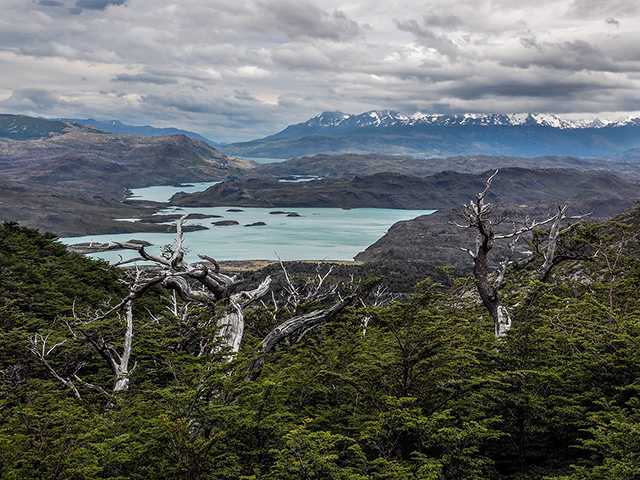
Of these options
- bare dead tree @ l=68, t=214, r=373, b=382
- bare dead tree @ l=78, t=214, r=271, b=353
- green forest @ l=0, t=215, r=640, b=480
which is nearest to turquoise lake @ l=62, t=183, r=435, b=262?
bare dead tree @ l=68, t=214, r=373, b=382

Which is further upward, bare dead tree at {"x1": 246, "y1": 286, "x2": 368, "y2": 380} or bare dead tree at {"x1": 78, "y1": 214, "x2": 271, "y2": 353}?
bare dead tree at {"x1": 78, "y1": 214, "x2": 271, "y2": 353}

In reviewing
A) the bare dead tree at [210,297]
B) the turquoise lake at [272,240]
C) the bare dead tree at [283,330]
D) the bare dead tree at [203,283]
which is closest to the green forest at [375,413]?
the bare dead tree at [283,330]

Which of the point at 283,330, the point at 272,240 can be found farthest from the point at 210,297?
the point at 272,240

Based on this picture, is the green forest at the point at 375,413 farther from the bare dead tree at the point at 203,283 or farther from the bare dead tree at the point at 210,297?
the bare dead tree at the point at 203,283

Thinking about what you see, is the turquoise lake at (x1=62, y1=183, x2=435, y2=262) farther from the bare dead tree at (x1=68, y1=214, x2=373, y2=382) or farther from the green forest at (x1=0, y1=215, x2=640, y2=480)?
the green forest at (x1=0, y1=215, x2=640, y2=480)

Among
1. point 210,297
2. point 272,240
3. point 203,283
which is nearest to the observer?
point 203,283

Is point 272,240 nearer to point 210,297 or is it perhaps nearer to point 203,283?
point 210,297

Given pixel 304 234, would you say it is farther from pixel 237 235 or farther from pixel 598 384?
pixel 598 384

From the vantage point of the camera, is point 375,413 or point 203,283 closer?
point 375,413

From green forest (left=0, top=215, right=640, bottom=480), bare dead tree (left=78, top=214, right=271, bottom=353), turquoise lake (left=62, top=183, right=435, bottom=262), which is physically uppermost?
bare dead tree (left=78, top=214, right=271, bottom=353)

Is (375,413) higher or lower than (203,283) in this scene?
lower

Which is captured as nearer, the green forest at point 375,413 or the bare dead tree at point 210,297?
the green forest at point 375,413

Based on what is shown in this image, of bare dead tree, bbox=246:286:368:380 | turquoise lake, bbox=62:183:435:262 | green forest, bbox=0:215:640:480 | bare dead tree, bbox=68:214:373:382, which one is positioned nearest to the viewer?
green forest, bbox=0:215:640:480
